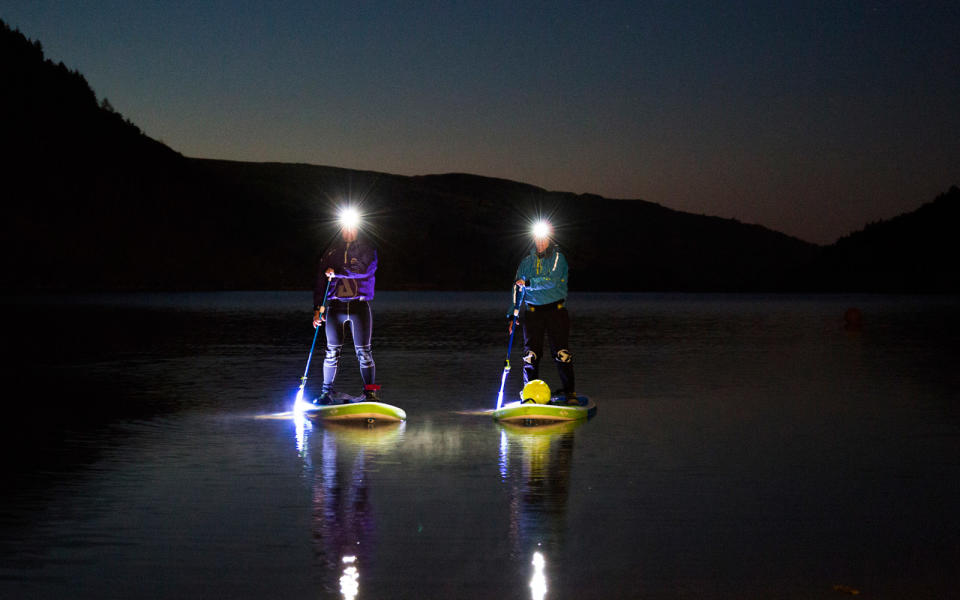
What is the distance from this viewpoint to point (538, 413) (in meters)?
16.4

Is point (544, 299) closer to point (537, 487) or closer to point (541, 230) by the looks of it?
point (541, 230)

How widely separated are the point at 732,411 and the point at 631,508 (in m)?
8.33

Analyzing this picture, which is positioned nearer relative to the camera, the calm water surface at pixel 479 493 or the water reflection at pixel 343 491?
the calm water surface at pixel 479 493

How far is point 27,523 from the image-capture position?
30.6ft

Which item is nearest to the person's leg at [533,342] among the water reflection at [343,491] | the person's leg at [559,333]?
the person's leg at [559,333]

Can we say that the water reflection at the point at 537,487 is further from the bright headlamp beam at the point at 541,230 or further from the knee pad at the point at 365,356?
the bright headlamp beam at the point at 541,230

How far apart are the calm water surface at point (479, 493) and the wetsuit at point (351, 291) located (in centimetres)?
137

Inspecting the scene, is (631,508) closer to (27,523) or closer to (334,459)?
(334,459)

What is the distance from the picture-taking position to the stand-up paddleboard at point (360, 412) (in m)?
16.2

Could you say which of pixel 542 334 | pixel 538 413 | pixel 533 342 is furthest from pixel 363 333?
pixel 538 413

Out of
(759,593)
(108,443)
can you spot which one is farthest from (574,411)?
(759,593)

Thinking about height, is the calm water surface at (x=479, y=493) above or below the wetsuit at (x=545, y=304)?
below

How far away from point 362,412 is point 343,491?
18.1ft

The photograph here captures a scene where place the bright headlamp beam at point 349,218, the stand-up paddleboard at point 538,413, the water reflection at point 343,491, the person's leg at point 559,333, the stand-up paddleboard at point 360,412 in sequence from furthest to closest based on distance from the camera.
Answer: the person's leg at point 559,333
the stand-up paddleboard at point 538,413
the stand-up paddleboard at point 360,412
the bright headlamp beam at point 349,218
the water reflection at point 343,491
